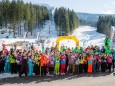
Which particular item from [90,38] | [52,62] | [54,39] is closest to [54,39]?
[54,39]

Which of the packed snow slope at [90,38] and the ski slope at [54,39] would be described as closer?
the ski slope at [54,39]

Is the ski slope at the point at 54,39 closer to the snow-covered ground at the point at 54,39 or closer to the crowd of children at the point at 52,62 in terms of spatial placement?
the snow-covered ground at the point at 54,39

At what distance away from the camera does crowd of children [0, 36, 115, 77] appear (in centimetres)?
1727

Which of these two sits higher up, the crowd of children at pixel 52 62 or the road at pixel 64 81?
the crowd of children at pixel 52 62

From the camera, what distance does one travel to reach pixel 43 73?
17.6 meters

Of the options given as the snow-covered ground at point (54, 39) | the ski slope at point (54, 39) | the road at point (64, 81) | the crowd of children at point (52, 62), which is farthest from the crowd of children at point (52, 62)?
the snow-covered ground at point (54, 39)

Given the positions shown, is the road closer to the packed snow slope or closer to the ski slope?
the ski slope

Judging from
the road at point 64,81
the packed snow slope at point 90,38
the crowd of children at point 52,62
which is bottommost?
the packed snow slope at point 90,38

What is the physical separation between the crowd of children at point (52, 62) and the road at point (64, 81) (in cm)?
95

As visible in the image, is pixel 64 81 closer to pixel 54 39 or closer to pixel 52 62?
pixel 52 62

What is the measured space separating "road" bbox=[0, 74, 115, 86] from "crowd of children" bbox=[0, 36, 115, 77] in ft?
3.10

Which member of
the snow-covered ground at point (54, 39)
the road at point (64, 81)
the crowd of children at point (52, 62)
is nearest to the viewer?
the road at point (64, 81)

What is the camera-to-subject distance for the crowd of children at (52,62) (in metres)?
17.3

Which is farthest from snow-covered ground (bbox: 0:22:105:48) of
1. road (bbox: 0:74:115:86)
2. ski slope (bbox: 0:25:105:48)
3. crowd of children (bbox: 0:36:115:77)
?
road (bbox: 0:74:115:86)
